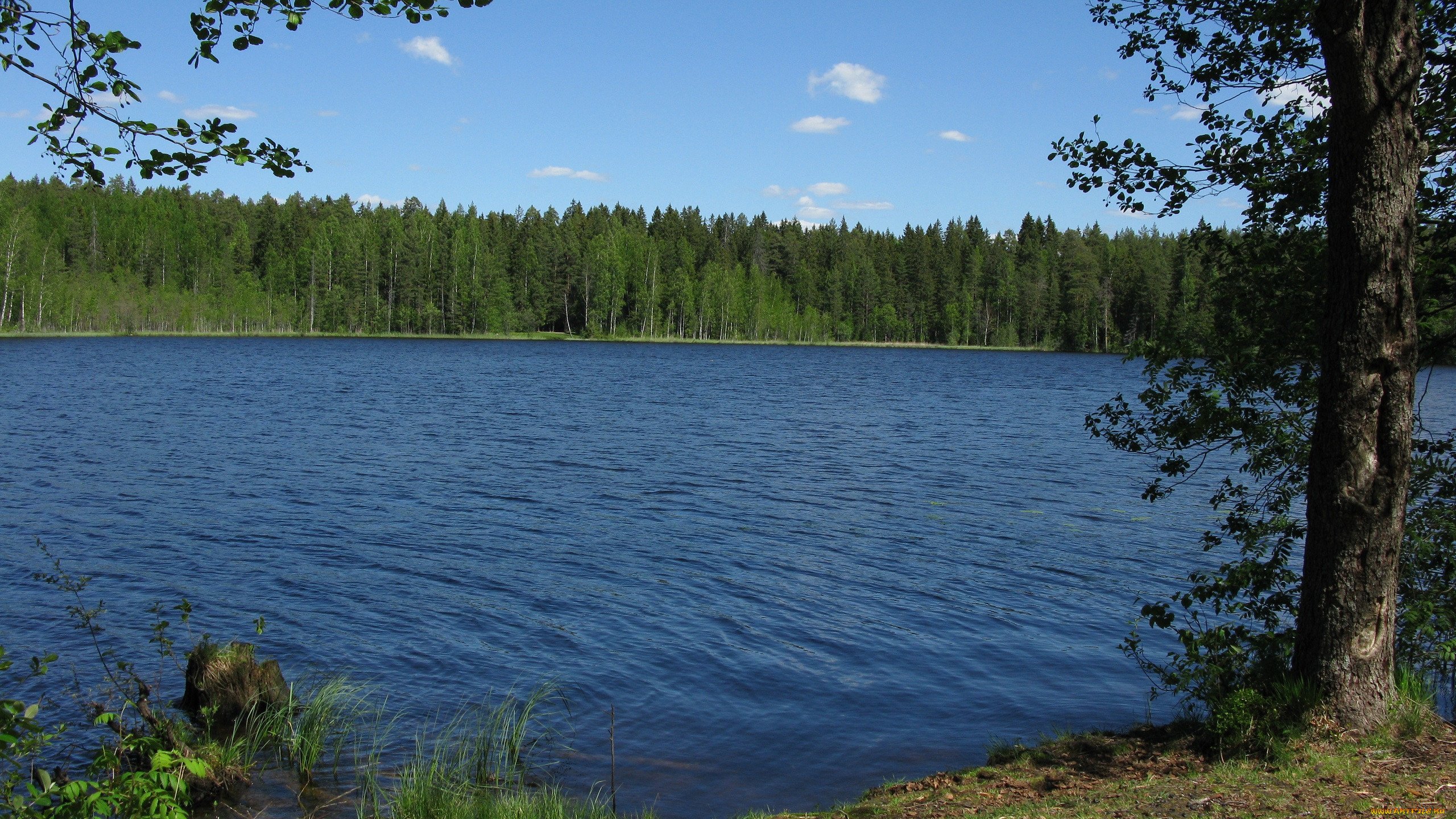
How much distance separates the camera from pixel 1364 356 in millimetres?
6625

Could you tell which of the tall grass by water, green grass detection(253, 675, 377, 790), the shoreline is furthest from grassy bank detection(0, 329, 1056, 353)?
the tall grass by water

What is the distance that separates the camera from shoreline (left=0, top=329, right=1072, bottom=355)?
4338 inches

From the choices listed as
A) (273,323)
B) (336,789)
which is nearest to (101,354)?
(273,323)

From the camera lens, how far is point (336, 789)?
27.9ft

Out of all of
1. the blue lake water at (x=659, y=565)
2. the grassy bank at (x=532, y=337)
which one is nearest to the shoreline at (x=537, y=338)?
the grassy bank at (x=532, y=337)

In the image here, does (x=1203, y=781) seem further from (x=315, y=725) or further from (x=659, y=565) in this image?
(x=659, y=565)

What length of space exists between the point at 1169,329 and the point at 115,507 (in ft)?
66.6

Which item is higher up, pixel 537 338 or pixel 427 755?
pixel 537 338

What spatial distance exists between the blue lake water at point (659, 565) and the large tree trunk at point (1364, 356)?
3715 millimetres

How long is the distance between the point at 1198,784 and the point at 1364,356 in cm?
313

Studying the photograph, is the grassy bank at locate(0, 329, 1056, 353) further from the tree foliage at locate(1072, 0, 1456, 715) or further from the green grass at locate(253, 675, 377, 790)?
the tree foliage at locate(1072, 0, 1456, 715)

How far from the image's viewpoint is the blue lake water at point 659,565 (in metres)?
10.5

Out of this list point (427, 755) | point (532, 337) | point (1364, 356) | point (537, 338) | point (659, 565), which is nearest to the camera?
point (1364, 356)

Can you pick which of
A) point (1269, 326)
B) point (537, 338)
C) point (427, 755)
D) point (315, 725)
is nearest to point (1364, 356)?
point (1269, 326)
